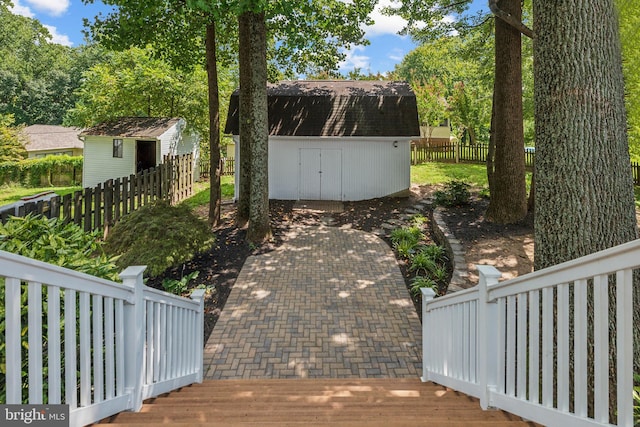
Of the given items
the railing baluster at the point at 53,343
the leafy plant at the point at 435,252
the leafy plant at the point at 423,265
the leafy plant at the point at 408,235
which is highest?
the railing baluster at the point at 53,343

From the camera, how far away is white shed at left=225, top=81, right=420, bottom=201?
15.5 meters

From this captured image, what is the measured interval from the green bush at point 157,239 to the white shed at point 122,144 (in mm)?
12535

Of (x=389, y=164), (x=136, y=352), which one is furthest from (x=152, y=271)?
(x=389, y=164)

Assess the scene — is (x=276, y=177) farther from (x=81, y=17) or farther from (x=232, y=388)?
(x=232, y=388)

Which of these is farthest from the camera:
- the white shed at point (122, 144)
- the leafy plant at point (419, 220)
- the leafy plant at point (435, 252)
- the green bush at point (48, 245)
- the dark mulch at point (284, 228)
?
the white shed at point (122, 144)

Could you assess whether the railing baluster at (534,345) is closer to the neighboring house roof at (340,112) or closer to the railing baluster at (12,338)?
the railing baluster at (12,338)

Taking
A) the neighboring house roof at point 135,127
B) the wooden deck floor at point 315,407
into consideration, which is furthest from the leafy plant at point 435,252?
the neighboring house roof at point 135,127

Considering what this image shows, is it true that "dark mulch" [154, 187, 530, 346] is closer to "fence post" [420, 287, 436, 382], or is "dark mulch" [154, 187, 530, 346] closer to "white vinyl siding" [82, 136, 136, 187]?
"fence post" [420, 287, 436, 382]

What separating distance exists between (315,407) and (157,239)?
538 centimetres

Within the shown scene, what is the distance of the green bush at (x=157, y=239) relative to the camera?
714 cm

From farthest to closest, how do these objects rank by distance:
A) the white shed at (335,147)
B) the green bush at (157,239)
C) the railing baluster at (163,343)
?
the white shed at (335,147), the green bush at (157,239), the railing baluster at (163,343)

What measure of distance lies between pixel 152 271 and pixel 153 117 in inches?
662

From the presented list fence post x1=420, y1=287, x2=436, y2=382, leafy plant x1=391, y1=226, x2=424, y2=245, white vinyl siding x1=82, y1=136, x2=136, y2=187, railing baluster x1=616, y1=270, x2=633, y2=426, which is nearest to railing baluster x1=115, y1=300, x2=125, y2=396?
railing baluster x1=616, y1=270, x2=633, y2=426

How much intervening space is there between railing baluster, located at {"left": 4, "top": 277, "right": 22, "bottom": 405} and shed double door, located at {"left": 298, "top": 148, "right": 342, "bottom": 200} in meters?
14.2
